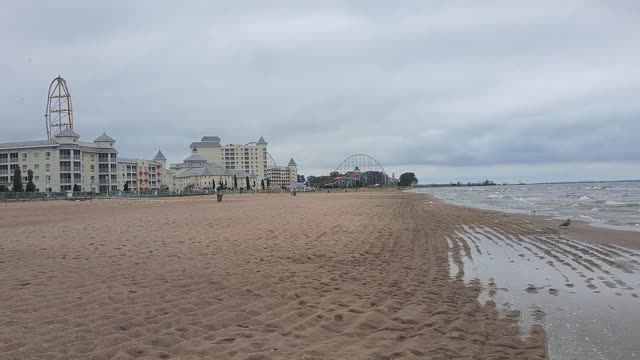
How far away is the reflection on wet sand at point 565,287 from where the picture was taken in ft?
18.2

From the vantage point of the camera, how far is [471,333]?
5.53 metres

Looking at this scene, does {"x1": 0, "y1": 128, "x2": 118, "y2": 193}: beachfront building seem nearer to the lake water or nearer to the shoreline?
the lake water

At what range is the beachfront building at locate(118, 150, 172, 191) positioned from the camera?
467 feet

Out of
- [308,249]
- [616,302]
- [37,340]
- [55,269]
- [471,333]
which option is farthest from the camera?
[308,249]

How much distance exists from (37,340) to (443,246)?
1155 cm

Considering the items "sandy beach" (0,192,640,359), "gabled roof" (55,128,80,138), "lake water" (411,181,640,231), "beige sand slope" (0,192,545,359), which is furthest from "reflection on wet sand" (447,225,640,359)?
"gabled roof" (55,128,80,138)

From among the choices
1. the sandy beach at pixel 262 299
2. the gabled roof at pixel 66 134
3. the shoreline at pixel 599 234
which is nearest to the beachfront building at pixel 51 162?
the gabled roof at pixel 66 134

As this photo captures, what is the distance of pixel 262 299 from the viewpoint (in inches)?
265

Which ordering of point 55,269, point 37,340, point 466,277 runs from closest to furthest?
point 37,340, point 55,269, point 466,277

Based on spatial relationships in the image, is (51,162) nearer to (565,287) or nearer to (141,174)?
(141,174)

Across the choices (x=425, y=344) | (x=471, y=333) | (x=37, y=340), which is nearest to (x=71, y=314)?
(x=37, y=340)

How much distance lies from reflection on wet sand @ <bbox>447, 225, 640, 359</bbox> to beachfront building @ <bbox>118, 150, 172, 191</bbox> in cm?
13025

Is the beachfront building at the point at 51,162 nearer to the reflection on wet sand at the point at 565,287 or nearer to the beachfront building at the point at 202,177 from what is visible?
the beachfront building at the point at 202,177

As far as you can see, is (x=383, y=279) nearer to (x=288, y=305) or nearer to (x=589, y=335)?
(x=288, y=305)
